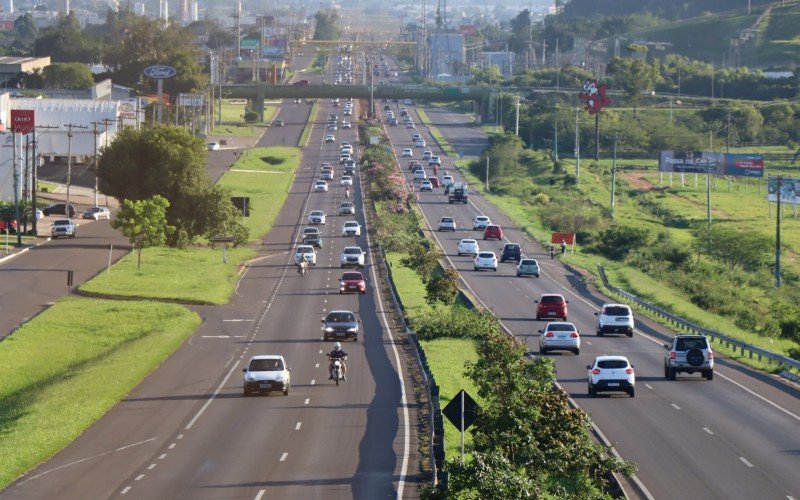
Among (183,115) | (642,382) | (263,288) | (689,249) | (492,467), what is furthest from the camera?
(183,115)

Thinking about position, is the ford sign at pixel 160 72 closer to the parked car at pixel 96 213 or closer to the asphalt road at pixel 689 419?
the parked car at pixel 96 213

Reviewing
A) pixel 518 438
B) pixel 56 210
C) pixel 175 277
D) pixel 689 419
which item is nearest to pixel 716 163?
pixel 56 210

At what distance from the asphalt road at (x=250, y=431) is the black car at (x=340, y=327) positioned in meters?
0.61

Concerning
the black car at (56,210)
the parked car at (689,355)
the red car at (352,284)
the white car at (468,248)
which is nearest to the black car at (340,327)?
the parked car at (689,355)

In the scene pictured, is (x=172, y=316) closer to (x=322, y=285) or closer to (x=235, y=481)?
(x=322, y=285)

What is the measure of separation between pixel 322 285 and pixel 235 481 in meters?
47.0

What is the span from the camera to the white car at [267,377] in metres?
42.3

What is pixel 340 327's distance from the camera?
55344 millimetres

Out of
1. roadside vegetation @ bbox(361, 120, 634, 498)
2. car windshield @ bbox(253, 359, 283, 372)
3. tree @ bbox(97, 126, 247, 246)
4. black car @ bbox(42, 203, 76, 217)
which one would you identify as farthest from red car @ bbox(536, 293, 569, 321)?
black car @ bbox(42, 203, 76, 217)

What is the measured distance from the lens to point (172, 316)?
2498 inches

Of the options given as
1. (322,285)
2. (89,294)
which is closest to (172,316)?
(89,294)

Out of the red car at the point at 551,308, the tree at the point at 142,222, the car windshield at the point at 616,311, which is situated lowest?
the red car at the point at 551,308

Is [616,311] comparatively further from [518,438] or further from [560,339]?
[518,438]

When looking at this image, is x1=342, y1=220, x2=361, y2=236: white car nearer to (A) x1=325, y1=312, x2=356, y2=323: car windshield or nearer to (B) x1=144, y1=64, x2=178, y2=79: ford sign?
(A) x1=325, y1=312, x2=356, y2=323: car windshield
